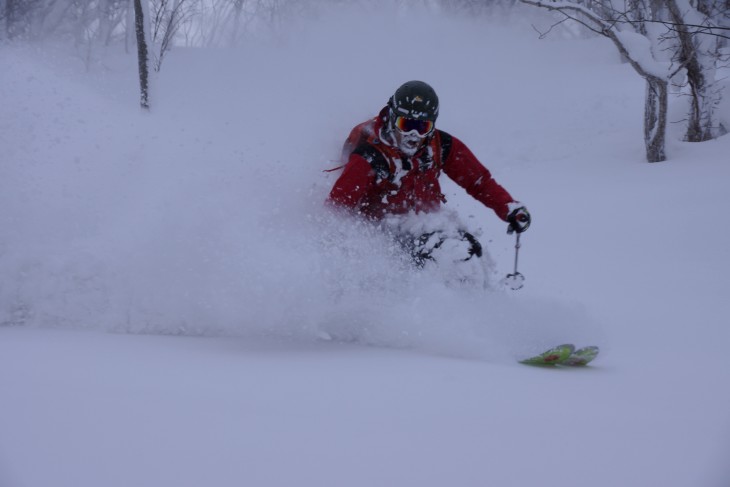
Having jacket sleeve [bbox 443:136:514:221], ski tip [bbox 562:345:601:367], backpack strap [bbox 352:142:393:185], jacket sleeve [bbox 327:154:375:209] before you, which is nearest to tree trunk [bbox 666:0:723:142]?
jacket sleeve [bbox 443:136:514:221]

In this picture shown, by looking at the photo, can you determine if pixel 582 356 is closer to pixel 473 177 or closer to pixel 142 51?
pixel 473 177

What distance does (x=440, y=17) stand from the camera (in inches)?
1373

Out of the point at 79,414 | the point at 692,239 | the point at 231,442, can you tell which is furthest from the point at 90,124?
the point at 692,239

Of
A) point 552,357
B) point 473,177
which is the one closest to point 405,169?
point 473,177

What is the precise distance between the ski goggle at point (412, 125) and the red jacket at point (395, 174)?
0.14 meters

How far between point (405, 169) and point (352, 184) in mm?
391

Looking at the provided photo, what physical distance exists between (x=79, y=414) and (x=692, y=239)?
6.35m

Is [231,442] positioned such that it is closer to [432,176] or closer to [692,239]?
[432,176]

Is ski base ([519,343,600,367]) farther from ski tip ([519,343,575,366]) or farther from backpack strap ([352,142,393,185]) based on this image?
backpack strap ([352,142,393,185])

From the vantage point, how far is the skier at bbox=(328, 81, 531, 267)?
3680 millimetres

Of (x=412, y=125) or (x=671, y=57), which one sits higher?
(x=671, y=57)

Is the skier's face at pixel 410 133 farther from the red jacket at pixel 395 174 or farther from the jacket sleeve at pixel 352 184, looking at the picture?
the jacket sleeve at pixel 352 184

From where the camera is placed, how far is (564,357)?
2982 mm

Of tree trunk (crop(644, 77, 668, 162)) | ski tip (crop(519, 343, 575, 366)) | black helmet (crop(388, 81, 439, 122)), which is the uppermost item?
tree trunk (crop(644, 77, 668, 162))
